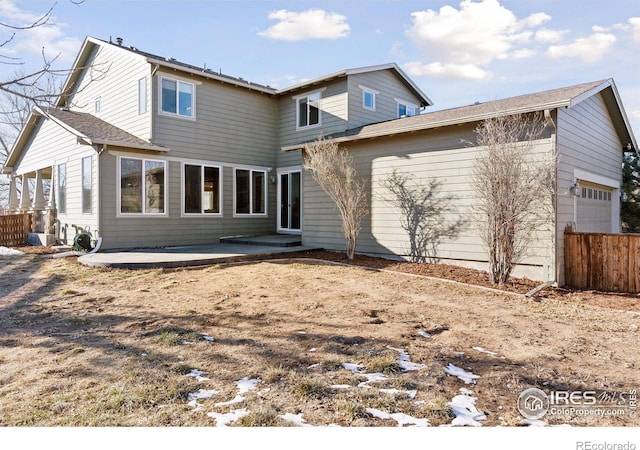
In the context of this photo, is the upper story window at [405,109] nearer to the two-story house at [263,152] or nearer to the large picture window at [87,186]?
the two-story house at [263,152]

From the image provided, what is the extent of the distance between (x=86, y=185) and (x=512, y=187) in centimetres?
1075

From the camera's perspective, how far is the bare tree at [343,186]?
9.61 m

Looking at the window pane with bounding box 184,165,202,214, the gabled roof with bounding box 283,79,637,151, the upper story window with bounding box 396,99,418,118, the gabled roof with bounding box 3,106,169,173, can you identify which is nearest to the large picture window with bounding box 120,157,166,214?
the gabled roof with bounding box 3,106,169,173

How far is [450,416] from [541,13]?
7.77 meters

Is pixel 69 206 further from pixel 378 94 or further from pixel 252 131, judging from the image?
pixel 378 94

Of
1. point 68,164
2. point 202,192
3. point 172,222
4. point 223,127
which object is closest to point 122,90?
point 68,164

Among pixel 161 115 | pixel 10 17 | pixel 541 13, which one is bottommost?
pixel 10 17

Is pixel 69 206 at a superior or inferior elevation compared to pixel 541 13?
inferior

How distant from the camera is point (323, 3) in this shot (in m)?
7.28

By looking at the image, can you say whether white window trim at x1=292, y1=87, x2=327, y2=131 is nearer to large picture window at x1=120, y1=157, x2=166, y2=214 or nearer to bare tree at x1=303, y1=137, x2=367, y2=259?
bare tree at x1=303, y1=137, x2=367, y2=259

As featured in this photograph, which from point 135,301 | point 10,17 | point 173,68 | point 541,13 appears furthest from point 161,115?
point 541,13

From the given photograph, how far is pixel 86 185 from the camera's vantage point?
11172mm

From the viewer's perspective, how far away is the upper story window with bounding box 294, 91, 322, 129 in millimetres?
13113

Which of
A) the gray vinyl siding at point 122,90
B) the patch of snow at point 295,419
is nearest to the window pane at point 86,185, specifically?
the gray vinyl siding at point 122,90
